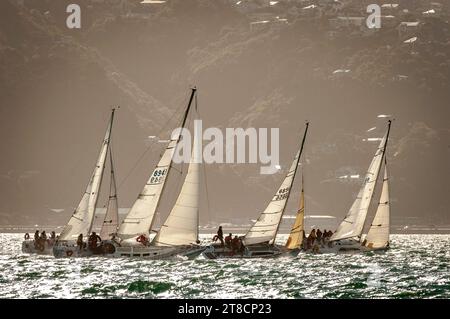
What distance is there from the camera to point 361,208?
8881cm

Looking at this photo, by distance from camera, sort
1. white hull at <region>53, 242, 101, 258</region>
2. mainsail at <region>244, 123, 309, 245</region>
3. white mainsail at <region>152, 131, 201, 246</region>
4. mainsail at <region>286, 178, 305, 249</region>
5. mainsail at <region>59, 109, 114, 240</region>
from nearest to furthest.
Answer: white mainsail at <region>152, 131, 201, 246</region> → mainsail at <region>244, 123, 309, 245</region> → white hull at <region>53, 242, 101, 258</region> → mainsail at <region>286, 178, 305, 249</region> → mainsail at <region>59, 109, 114, 240</region>

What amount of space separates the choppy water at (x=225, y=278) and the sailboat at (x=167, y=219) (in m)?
1.29

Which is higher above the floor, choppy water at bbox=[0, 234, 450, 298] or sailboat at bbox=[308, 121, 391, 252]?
sailboat at bbox=[308, 121, 391, 252]

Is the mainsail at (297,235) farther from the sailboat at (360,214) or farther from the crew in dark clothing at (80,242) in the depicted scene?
the crew in dark clothing at (80,242)

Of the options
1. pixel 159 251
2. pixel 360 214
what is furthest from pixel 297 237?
pixel 159 251

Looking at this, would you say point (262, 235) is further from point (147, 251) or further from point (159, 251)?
point (147, 251)

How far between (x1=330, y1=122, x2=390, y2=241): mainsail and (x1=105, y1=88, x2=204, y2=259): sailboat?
18.5 meters

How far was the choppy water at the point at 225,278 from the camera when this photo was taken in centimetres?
5341

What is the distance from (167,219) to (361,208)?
71.9ft

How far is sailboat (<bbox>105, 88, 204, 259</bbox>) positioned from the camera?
236 ft

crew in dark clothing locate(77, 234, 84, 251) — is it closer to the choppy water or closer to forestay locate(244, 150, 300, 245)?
the choppy water

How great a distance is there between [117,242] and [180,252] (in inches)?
218
